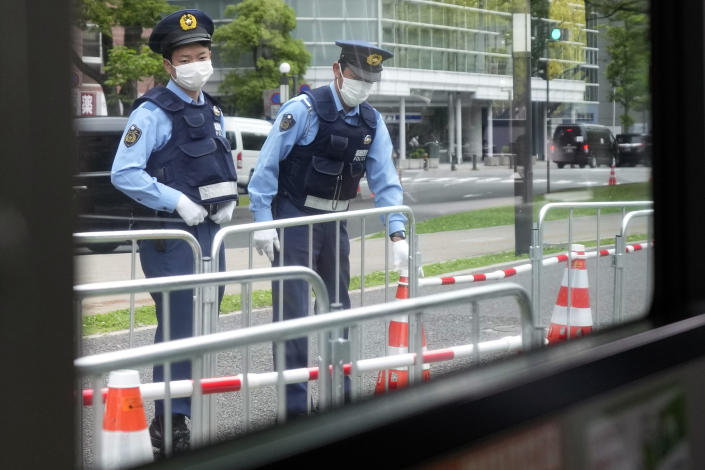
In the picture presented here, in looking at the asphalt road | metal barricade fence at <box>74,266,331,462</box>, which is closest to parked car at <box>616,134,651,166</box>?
the asphalt road

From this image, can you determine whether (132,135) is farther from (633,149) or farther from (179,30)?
(633,149)

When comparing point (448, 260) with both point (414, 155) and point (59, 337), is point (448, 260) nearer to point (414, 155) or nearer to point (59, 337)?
point (414, 155)

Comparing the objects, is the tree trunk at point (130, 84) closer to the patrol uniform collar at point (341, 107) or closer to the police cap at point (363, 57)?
the police cap at point (363, 57)

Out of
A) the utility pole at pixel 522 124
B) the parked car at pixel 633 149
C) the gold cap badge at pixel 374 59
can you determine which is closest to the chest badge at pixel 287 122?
the gold cap badge at pixel 374 59

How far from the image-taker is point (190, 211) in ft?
6.28

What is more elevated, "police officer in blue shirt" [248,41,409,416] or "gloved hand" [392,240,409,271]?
"police officer in blue shirt" [248,41,409,416]

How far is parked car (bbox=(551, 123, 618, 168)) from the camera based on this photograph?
221 centimetres

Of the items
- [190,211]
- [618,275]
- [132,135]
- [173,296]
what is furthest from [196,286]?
[618,275]

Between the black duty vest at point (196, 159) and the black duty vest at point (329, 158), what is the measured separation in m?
0.13

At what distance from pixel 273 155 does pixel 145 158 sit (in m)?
0.38

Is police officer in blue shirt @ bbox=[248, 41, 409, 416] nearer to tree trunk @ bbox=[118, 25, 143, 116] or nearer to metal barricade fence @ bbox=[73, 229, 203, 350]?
metal barricade fence @ bbox=[73, 229, 203, 350]

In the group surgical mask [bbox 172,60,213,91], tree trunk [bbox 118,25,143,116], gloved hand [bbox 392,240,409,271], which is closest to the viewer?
tree trunk [bbox 118,25,143,116]

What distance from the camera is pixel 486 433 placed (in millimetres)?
1627

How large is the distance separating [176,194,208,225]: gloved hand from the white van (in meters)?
0.15
